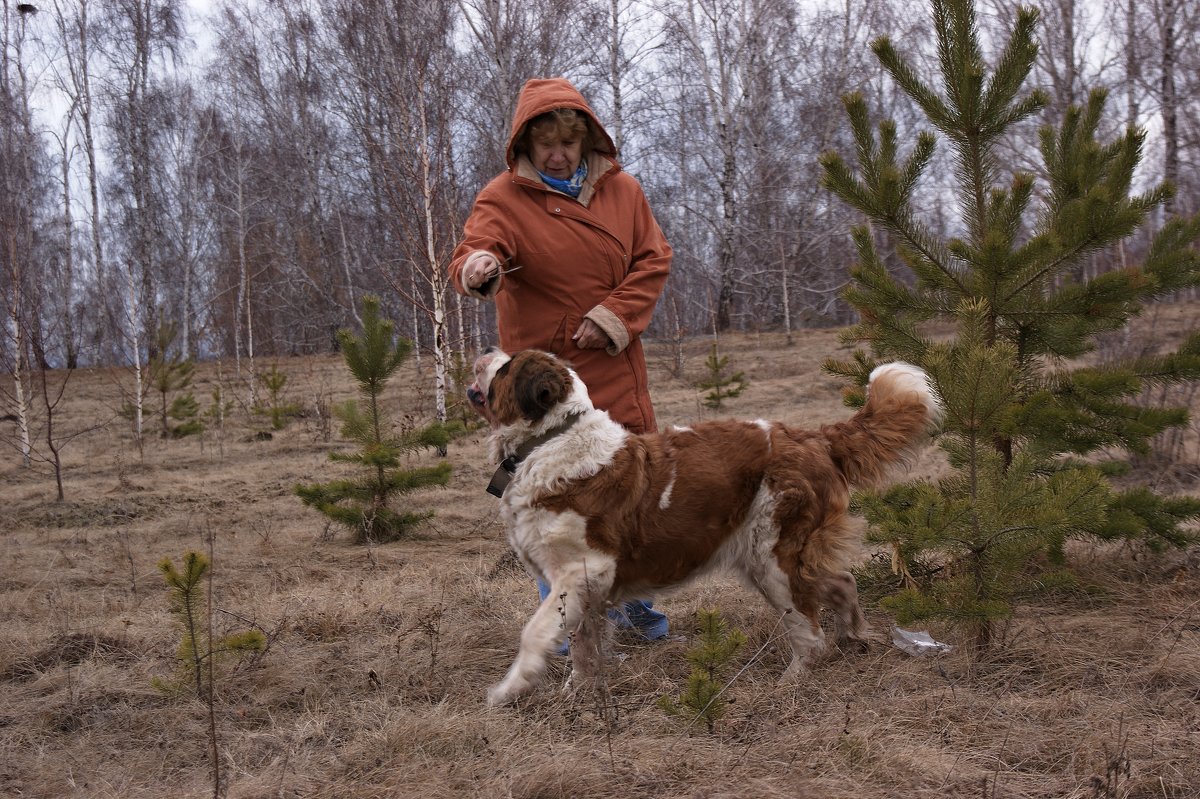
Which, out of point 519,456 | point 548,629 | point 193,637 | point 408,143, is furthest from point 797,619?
point 408,143

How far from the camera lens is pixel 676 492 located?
3701 millimetres

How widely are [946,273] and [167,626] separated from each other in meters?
4.61

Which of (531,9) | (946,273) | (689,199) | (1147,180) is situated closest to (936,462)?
(946,273)

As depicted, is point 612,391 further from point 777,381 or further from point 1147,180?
point 1147,180

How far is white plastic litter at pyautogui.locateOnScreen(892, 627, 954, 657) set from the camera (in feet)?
13.0

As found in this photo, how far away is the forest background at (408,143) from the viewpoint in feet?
51.4

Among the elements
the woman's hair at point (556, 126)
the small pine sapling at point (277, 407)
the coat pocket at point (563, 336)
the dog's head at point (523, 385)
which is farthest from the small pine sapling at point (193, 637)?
the small pine sapling at point (277, 407)

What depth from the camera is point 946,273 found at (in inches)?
186

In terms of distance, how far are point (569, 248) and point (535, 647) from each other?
170cm

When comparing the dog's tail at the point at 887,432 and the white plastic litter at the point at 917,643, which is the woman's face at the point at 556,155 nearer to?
the dog's tail at the point at 887,432

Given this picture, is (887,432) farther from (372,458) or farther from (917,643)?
(372,458)

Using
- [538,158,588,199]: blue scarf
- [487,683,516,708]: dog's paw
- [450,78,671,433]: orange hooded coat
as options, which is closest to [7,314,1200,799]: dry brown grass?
[487,683,516,708]: dog's paw

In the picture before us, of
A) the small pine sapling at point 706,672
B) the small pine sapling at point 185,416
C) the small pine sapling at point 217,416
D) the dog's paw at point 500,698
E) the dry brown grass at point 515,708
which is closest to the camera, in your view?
the dry brown grass at point 515,708

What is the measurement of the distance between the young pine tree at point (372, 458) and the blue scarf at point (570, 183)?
11.0ft
